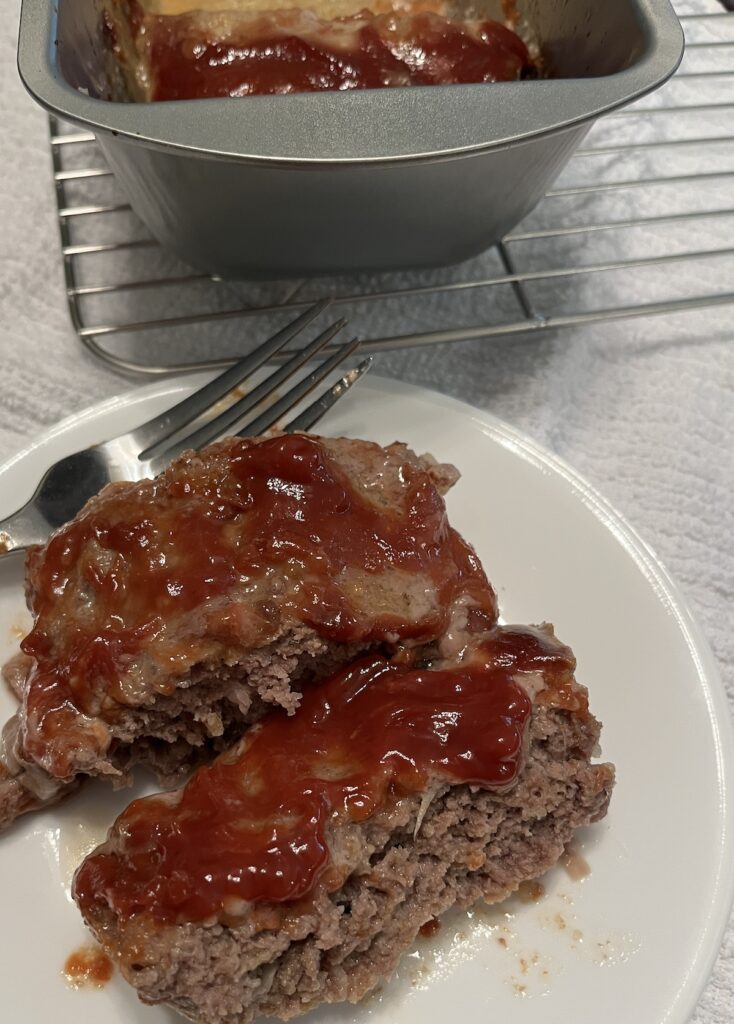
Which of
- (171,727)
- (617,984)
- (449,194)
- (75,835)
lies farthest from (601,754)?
(449,194)

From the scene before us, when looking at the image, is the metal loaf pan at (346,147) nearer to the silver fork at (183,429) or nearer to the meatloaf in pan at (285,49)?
the meatloaf in pan at (285,49)

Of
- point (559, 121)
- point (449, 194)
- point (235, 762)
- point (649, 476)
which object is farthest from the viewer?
point (649, 476)

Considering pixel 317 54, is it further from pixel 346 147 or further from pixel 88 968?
pixel 88 968

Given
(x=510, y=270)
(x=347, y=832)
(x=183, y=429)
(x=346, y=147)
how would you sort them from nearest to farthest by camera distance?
(x=347, y=832) → (x=346, y=147) → (x=183, y=429) → (x=510, y=270)

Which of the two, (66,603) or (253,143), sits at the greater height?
(253,143)

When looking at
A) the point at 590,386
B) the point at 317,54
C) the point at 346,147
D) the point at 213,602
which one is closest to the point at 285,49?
the point at 317,54

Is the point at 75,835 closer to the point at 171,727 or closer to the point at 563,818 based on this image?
the point at 171,727
